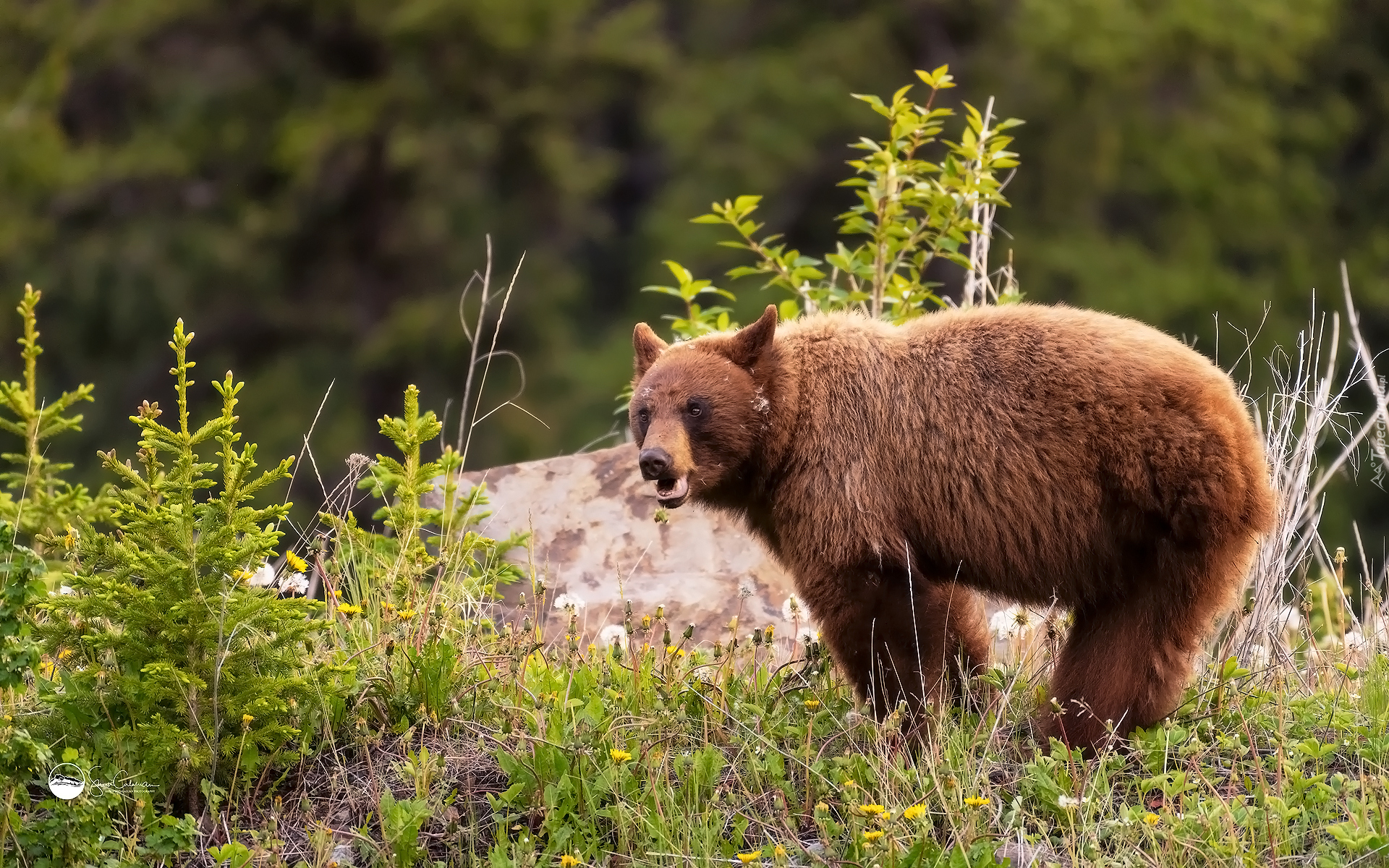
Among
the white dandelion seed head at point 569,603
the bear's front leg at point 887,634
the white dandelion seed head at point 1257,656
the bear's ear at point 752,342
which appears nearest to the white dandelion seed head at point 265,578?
the white dandelion seed head at point 569,603

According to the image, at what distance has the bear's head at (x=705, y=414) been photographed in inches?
183

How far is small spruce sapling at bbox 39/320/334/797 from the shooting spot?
4.08 m

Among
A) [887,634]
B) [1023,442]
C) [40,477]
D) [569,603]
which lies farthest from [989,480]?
[40,477]

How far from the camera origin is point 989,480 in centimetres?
448

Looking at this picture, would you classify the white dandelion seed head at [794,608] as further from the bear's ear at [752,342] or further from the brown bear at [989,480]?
the bear's ear at [752,342]

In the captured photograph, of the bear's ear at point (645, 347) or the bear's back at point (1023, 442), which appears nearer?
the bear's back at point (1023, 442)

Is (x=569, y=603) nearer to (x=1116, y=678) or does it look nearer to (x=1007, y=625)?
(x=1007, y=625)

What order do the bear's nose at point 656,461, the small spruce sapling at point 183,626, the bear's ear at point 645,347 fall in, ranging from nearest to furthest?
1. the small spruce sapling at point 183,626
2. the bear's nose at point 656,461
3. the bear's ear at point 645,347

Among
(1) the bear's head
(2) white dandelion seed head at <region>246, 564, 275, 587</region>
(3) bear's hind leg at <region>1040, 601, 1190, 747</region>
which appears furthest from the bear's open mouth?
(2) white dandelion seed head at <region>246, 564, 275, 587</region>

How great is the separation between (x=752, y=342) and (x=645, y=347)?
0.47m

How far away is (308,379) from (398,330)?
1.43 m

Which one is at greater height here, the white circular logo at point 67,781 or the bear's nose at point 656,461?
the bear's nose at point 656,461

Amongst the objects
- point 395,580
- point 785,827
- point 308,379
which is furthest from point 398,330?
point 785,827

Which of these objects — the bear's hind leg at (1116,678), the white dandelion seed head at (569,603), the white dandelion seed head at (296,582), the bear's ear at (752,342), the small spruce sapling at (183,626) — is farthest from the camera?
the white dandelion seed head at (569,603)
